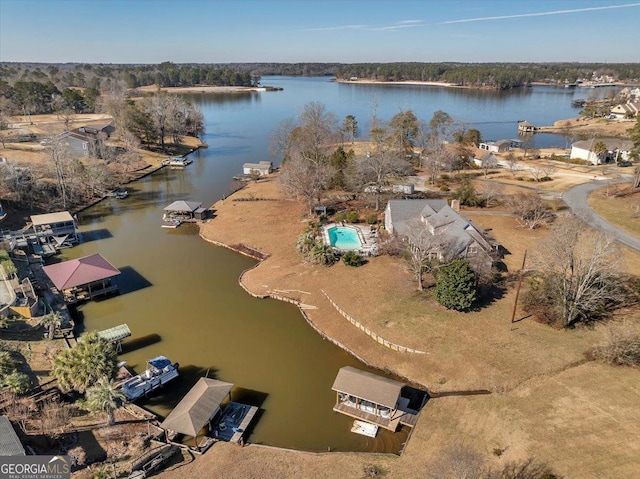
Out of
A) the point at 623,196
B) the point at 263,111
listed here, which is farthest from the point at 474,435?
the point at 263,111

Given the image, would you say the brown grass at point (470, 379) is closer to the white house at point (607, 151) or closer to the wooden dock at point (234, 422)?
the wooden dock at point (234, 422)

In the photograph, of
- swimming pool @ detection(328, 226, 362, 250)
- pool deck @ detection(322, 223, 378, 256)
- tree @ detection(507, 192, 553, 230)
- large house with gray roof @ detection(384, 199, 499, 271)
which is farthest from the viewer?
tree @ detection(507, 192, 553, 230)

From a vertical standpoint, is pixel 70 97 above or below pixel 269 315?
above

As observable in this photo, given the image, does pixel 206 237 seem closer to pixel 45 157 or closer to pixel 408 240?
pixel 408 240

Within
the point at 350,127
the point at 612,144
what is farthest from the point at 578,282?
the point at 350,127

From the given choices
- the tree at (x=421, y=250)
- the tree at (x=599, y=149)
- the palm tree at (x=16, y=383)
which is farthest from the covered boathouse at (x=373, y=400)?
the tree at (x=599, y=149)

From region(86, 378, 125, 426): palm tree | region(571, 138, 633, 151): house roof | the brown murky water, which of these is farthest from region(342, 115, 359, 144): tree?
region(86, 378, 125, 426): palm tree

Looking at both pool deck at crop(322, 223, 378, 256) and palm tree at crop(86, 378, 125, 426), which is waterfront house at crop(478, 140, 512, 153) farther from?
palm tree at crop(86, 378, 125, 426)
